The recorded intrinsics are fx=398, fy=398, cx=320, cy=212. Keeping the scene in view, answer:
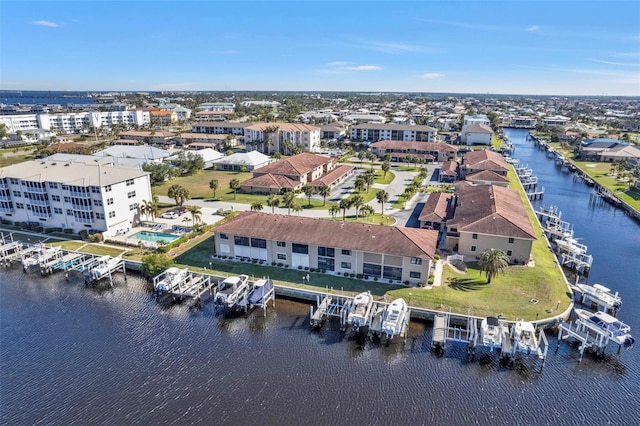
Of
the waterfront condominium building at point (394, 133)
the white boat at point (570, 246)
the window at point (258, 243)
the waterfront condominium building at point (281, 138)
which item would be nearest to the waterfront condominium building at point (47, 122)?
the waterfront condominium building at point (281, 138)

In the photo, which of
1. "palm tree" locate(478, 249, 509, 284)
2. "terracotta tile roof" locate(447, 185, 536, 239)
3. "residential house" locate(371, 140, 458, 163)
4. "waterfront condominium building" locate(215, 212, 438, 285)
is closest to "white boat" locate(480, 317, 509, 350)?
"palm tree" locate(478, 249, 509, 284)

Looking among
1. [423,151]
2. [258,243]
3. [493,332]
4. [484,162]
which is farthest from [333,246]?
[423,151]

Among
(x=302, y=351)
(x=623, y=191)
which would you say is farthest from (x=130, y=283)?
(x=623, y=191)

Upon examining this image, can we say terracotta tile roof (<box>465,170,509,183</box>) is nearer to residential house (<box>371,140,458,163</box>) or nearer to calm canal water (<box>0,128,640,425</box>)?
residential house (<box>371,140,458,163</box>)

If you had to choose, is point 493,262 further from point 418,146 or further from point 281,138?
point 281,138

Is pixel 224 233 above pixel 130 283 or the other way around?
above

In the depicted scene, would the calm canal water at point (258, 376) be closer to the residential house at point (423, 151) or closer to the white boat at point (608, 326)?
the white boat at point (608, 326)

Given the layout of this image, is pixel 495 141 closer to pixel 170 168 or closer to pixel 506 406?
pixel 170 168
